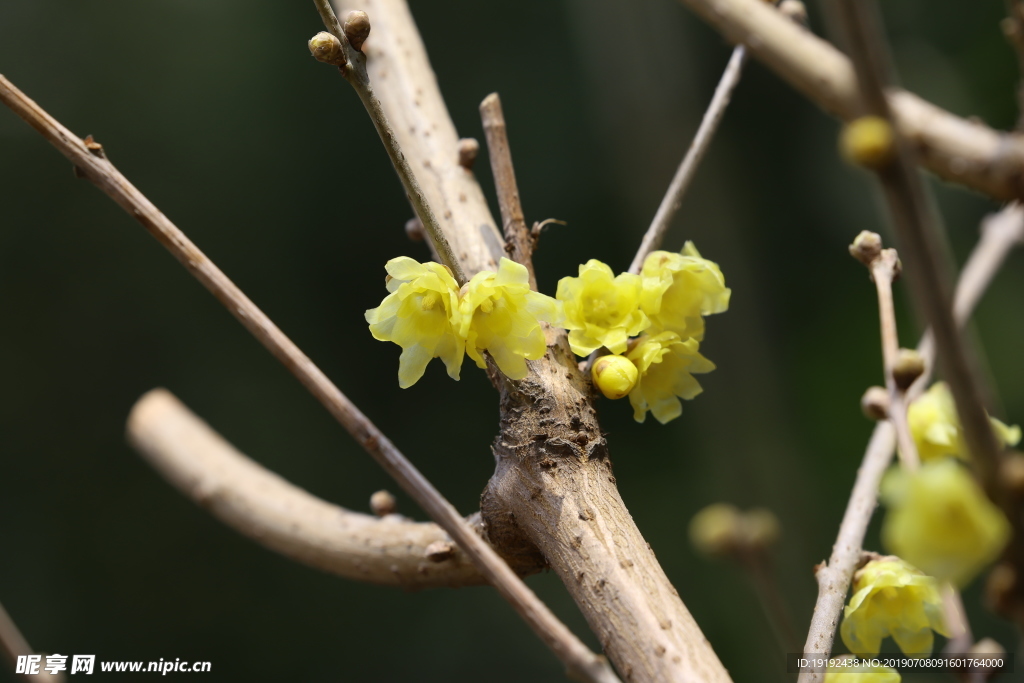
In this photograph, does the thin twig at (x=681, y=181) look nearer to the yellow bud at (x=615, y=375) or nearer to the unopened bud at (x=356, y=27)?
the yellow bud at (x=615, y=375)

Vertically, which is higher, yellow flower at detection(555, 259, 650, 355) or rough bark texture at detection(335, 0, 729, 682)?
yellow flower at detection(555, 259, 650, 355)

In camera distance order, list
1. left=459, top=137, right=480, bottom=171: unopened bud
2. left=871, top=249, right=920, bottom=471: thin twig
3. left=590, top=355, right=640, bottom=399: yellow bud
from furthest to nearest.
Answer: left=459, top=137, right=480, bottom=171: unopened bud, left=590, top=355, right=640, bottom=399: yellow bud, left=871, top=249, right=920, bottom=471: thin twig

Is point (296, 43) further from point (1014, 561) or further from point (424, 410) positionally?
point (1014, 561)

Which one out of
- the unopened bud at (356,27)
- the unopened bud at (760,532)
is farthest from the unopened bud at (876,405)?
the unopened bud at (356,27)

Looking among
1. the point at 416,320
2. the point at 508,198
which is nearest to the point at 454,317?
the point at 416,320

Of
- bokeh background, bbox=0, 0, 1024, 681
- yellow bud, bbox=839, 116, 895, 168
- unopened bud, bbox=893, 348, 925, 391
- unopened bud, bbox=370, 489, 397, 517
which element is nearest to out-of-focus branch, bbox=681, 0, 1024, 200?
yellow bud, bbox=839, 116, 895, 168

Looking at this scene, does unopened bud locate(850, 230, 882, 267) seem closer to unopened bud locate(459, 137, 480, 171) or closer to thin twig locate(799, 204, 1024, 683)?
thin twig locate(799, 204, 1024, 683)
